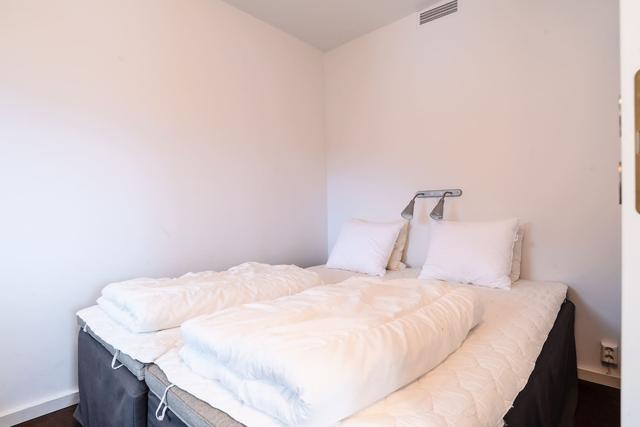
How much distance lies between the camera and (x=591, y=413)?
157cm

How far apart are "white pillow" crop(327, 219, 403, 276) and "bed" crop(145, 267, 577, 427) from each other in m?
0.88

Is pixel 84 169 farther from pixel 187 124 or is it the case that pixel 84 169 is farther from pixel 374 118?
pixel 374 118

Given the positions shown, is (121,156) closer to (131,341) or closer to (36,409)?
(131,341)

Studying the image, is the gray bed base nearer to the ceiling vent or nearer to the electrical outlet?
the electrical outlet

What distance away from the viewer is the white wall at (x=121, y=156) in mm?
1561

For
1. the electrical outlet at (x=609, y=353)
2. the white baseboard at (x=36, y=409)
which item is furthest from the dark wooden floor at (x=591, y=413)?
the electrical outlet at (x=609, y=353)

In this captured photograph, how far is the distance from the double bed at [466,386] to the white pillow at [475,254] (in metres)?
0.25

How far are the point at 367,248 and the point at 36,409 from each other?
201 centimetres

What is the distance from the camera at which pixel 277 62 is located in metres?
2.68

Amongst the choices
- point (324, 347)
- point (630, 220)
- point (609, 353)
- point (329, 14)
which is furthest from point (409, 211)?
point (630, 220)

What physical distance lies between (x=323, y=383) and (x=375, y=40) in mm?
2743

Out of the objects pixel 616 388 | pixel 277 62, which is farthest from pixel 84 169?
pixel 616 388

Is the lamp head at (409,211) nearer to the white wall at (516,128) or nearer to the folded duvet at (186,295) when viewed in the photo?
the white wall at (516,128)

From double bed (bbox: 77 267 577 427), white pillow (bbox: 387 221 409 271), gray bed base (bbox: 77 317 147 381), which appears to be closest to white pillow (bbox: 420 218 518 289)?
double bed (bbox: 77 267 577 427)
